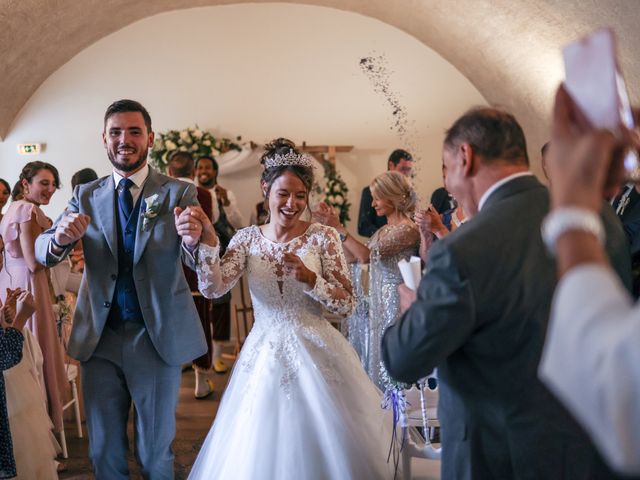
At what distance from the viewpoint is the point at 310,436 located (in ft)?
9.20

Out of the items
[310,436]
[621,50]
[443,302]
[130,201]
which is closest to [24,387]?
[130,201]

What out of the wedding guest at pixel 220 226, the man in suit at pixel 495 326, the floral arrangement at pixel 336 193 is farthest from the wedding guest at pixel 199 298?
the man in suit at pixel 495 326

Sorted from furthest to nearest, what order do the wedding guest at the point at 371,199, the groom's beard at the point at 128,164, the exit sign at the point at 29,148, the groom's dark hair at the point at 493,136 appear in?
the exit sign at the point at 29,148 → the wedding guest at the point at 371,199 → the groom's beard at the point at 128,164 → the groom's dark hair at the point at 493,136

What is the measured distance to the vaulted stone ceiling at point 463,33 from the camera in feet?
19.5

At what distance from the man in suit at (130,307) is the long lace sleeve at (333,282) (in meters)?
0.57

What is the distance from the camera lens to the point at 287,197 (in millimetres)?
3266

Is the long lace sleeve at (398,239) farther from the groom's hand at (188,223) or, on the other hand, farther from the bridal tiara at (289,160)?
the groom's hand at (188,223)

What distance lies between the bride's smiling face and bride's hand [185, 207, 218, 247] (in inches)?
16.4

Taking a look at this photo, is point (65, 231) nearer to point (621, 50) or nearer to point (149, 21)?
point (621, 50)

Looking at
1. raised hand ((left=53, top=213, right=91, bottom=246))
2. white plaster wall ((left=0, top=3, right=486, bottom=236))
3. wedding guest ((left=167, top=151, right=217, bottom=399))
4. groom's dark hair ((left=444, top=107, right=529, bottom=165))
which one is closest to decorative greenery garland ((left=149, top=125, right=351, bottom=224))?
white plaster wall ((left=0, top=3, right=486, bottom=236))

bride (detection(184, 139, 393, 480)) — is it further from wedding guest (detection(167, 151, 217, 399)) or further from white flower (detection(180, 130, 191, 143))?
white flower (detection(180, 130, 191, 143))

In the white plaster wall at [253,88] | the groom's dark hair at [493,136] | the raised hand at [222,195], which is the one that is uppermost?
the white plaster wall at [253,88]

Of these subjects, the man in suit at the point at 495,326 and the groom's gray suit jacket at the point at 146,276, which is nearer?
the man in suit at the point at 495,326

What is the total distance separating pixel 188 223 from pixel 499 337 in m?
1.46
